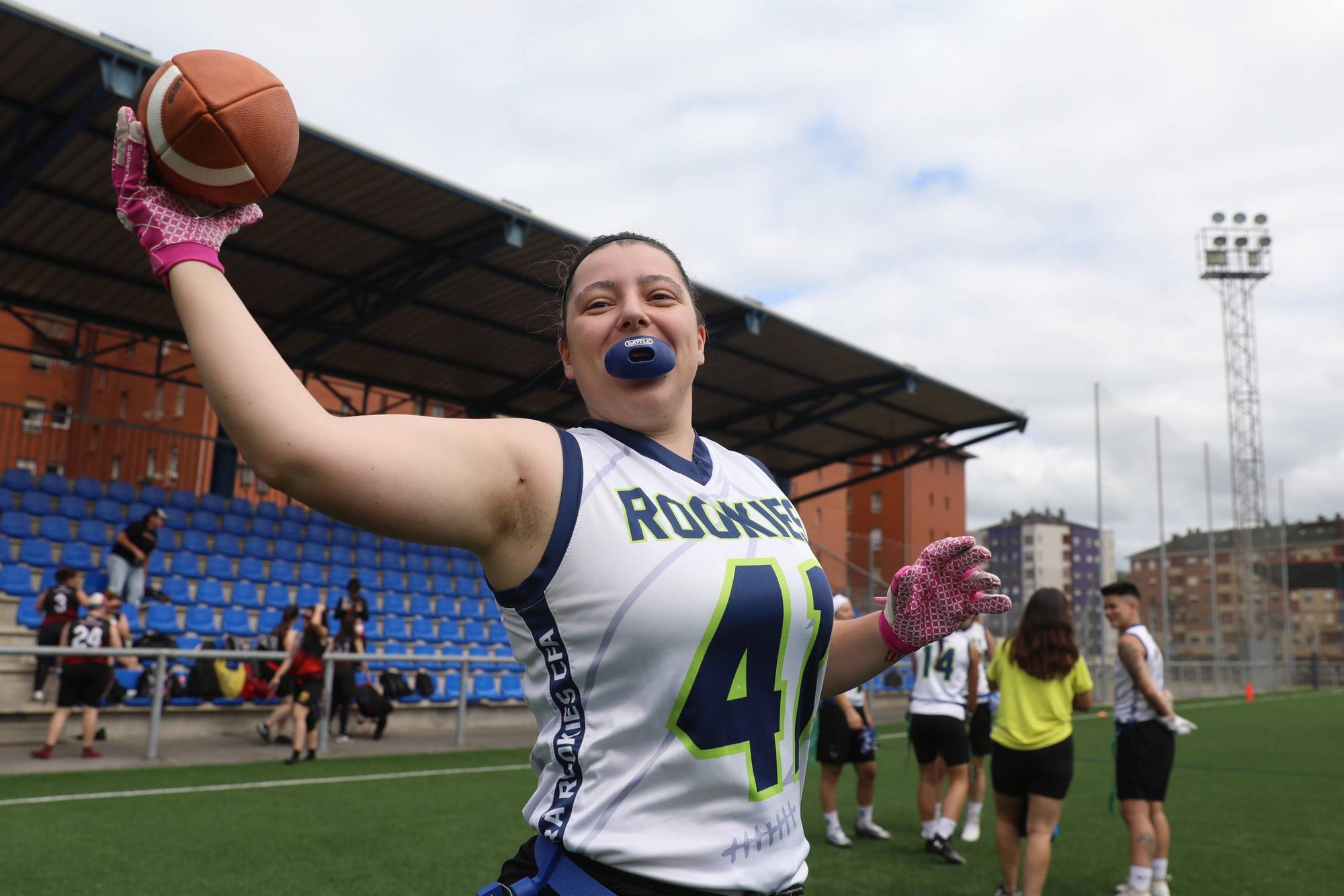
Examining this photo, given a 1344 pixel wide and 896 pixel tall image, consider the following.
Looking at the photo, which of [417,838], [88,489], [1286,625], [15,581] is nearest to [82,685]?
[15,581]

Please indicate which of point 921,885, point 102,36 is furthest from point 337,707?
point 921,885

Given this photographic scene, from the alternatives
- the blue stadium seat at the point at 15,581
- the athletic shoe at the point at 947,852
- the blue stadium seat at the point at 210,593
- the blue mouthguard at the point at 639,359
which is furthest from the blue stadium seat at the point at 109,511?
the blue mouthguard at the point at 639,359

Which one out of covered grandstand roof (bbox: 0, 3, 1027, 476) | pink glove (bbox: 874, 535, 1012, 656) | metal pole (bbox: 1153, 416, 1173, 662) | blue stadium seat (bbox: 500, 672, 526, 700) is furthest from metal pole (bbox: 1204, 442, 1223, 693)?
pink glove (bbox: 874, 535, 1012, 656)

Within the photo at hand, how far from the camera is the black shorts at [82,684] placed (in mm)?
10422

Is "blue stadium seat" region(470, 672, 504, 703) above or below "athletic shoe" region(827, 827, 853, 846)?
above

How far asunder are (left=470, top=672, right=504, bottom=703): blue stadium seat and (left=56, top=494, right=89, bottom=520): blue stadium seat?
277 inches

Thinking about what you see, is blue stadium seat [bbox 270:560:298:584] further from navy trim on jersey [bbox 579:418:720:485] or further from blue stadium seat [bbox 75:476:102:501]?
navy trim on jersey [bbox 579:418:720:485]

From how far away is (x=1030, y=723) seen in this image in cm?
635

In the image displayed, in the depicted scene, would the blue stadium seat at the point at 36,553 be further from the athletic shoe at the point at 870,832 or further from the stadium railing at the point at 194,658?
the athletic shoe at the point at 870,832

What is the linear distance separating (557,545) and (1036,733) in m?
5.70

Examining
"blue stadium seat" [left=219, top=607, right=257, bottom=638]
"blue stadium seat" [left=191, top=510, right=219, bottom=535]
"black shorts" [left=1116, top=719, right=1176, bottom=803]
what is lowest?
"black shorts" [left=1116, top=719, right=1176, bottom=803]

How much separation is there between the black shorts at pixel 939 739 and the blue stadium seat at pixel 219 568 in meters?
12.3

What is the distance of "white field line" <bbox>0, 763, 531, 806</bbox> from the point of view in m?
8.12

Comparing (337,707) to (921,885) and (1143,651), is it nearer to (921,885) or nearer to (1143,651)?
(921,885)
